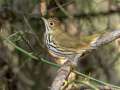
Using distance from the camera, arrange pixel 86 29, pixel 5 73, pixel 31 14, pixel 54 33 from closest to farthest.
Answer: pixel 54 33 → pixel 31 14 → pixel 5 73 → pixel 86 29

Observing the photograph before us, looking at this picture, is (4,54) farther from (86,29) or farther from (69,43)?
(69,43)

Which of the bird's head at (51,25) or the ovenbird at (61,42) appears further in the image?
the bird's head at (51,25)

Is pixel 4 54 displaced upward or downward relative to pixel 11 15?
downward

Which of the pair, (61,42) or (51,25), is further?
(51,25)

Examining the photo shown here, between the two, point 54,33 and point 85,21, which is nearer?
point 54,33

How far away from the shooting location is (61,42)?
3.29 meters

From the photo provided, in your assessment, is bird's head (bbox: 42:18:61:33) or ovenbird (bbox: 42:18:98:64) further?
bird's head (bbox: 42:18:61:33)

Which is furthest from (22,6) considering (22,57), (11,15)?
(22,57)

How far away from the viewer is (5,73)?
4.21 m

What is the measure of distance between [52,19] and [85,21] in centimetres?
122

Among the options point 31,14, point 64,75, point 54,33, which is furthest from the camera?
point 31,14

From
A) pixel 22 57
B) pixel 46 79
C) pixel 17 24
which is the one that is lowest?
pixel 46 79

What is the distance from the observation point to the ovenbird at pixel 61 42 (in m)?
2.87

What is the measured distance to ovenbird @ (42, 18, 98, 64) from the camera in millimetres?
2874
